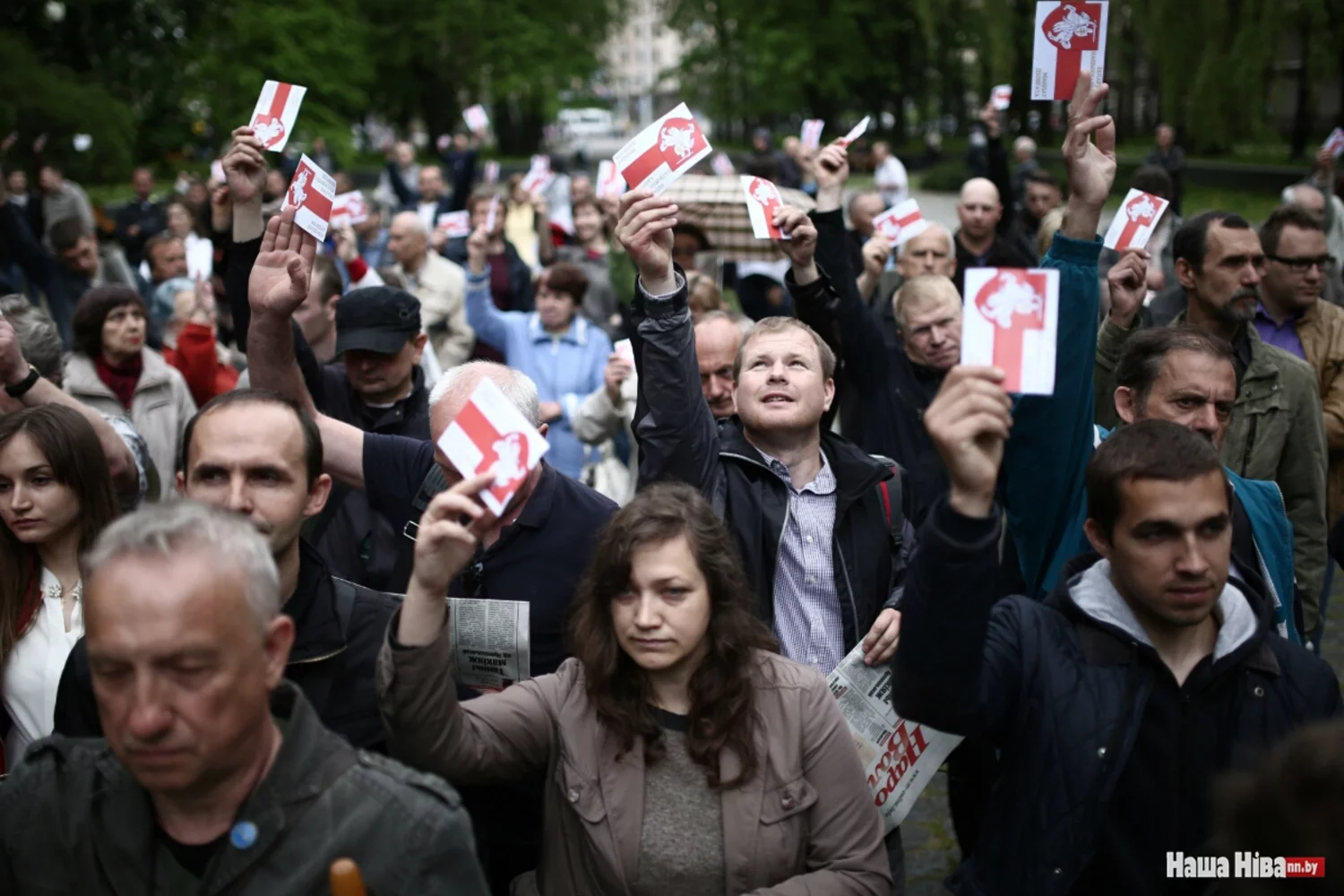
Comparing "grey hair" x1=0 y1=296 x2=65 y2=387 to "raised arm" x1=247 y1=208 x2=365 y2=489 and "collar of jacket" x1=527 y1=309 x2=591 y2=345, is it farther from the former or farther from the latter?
"collar of jacket" x1=527 y1=309 x2=591 y2=345

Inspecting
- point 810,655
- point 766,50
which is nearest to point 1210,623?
point 810,655

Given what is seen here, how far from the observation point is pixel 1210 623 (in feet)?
9.81

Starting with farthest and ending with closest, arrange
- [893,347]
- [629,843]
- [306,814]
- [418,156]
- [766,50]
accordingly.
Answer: [418,156] < [766,50] < [893,347] < [629,843] < [306,814]

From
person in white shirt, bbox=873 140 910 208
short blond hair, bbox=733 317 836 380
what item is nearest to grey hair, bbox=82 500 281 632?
short blond hair, bbox=733 317 836 380

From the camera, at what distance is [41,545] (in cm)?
380

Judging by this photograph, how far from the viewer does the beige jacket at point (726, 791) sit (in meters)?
2.93

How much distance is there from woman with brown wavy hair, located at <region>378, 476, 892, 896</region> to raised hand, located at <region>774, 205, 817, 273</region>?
5.83 feet

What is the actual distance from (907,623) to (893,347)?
3175 mm

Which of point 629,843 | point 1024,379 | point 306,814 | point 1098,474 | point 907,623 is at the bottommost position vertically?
point 629,843

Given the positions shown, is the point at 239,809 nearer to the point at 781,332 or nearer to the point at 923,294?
the point at 781,332

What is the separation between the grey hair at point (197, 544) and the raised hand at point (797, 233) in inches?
107

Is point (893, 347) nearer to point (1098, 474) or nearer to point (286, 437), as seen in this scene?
point (1098, 474)

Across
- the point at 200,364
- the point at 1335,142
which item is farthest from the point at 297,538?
the point at 1335,142

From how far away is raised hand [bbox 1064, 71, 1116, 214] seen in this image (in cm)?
374
